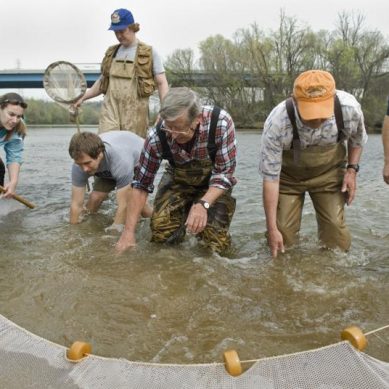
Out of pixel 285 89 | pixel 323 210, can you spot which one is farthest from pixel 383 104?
pixel 323 210

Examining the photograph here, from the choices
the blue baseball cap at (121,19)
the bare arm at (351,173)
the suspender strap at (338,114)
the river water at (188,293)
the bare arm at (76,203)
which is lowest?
the river water at (188,293)

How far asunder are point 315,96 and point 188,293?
167 cm

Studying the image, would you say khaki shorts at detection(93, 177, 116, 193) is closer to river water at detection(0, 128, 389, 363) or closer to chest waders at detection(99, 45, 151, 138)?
river water at detection(0, 128, 389, 363)

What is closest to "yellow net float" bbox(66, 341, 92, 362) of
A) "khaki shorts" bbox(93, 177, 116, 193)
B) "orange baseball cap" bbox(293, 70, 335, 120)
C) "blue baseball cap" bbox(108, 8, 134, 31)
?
"orange baseball cap" bbox(293, 70, 335, 120)

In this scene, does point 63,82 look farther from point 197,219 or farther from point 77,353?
point 77,353

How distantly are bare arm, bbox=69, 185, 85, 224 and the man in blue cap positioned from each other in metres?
1.30

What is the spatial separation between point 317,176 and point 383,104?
37672mm

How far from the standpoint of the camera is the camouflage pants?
4.20m

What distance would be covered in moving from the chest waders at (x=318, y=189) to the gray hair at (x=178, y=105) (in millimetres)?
992

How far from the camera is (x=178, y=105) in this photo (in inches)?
130

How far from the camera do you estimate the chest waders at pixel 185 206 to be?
416cm

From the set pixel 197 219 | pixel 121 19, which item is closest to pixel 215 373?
pixel 197 219

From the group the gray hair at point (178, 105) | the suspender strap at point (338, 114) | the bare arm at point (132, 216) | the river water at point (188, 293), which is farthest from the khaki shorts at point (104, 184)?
the suspender strap at point (338, 114)

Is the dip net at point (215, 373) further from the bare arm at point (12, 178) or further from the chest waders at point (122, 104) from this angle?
the chest waders at point (122, 104)
